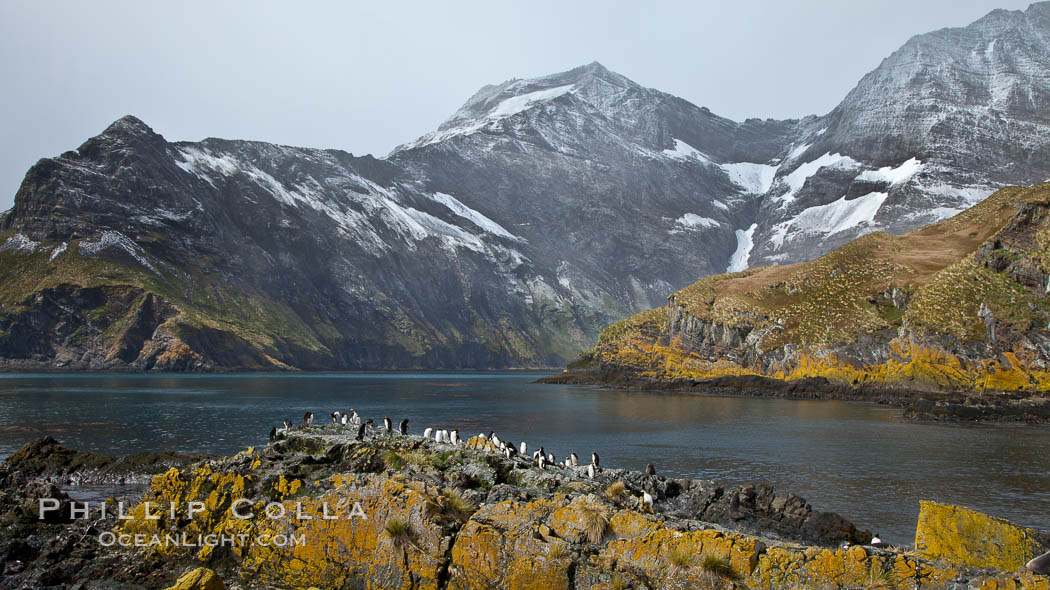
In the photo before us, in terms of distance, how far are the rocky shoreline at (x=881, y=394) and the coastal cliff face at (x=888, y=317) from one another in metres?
1.42

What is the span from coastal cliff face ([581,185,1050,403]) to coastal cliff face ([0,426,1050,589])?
68.4 m

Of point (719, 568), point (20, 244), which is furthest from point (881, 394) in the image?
point (20, 244)

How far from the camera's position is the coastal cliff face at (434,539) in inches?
346

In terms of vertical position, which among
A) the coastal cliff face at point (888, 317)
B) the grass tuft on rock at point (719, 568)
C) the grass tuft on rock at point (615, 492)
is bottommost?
the grass tuft on rock at point (615, 492)

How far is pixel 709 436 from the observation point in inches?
1797

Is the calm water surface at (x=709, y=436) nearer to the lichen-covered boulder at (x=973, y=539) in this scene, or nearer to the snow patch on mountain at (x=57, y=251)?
the lichen-covered boulder at (x=973, y=539)

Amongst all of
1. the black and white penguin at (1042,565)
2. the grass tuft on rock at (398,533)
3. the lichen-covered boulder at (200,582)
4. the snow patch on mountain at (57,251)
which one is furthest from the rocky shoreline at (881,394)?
Result: the snow patch on mountain at (57,251)

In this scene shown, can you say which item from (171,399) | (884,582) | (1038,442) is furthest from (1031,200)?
(171,399)

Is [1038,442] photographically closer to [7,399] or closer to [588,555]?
[588,555]

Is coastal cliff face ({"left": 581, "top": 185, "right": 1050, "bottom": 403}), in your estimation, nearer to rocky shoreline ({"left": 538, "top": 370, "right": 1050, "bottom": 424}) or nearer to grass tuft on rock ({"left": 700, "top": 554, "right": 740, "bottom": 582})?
rocky shoreline ({"left": 538, "top": 370, "right": 1050, "bottom": 424})

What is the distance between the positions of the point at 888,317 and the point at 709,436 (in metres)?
50.8

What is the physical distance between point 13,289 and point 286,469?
165 m

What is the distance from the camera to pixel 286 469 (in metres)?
13.6

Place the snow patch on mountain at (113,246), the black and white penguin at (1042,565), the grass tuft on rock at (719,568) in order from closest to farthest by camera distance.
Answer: the black and white penguin at (1042,565), the grass tuft on rock at (719,568), the snow patch on mountain at (113,246)
